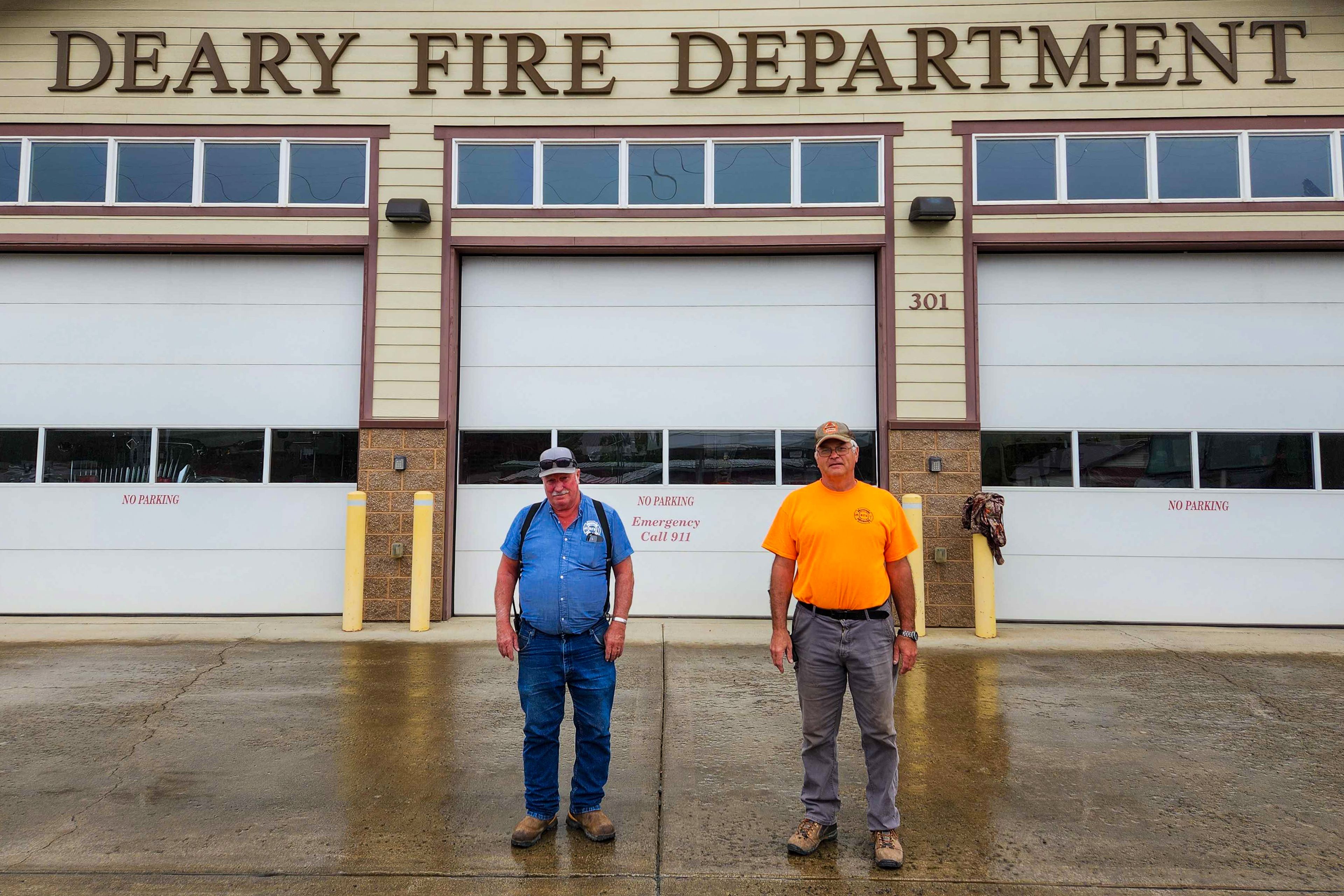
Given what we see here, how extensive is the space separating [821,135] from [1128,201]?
11.3 feet

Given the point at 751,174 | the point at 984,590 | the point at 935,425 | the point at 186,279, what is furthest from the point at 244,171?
the point at 984,590

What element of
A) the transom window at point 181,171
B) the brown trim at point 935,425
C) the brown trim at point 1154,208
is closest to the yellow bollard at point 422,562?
the transom window at point 181,171

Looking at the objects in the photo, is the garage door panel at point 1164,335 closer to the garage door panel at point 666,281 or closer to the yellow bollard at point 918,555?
the garage door panel at point 666,281

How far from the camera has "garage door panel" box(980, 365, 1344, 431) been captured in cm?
927

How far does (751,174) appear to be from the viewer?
375 inches

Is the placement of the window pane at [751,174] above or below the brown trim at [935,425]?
above

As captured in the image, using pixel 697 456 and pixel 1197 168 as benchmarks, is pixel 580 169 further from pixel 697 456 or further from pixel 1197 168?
pixel 1197 168

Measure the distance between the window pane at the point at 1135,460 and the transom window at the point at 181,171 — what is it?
28.4ft

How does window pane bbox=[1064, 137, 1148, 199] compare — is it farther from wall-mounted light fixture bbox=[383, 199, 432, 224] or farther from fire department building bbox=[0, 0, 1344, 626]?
wall-mounted light fixture bbox=[383, 199, 432, 224]

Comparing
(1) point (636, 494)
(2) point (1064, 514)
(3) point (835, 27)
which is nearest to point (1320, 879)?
(2) point (1064, 514)

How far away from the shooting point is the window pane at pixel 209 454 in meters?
9.57

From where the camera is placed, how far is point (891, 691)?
3717 mm

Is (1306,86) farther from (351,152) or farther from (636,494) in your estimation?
(351,152)

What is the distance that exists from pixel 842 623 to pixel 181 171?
951 cm
